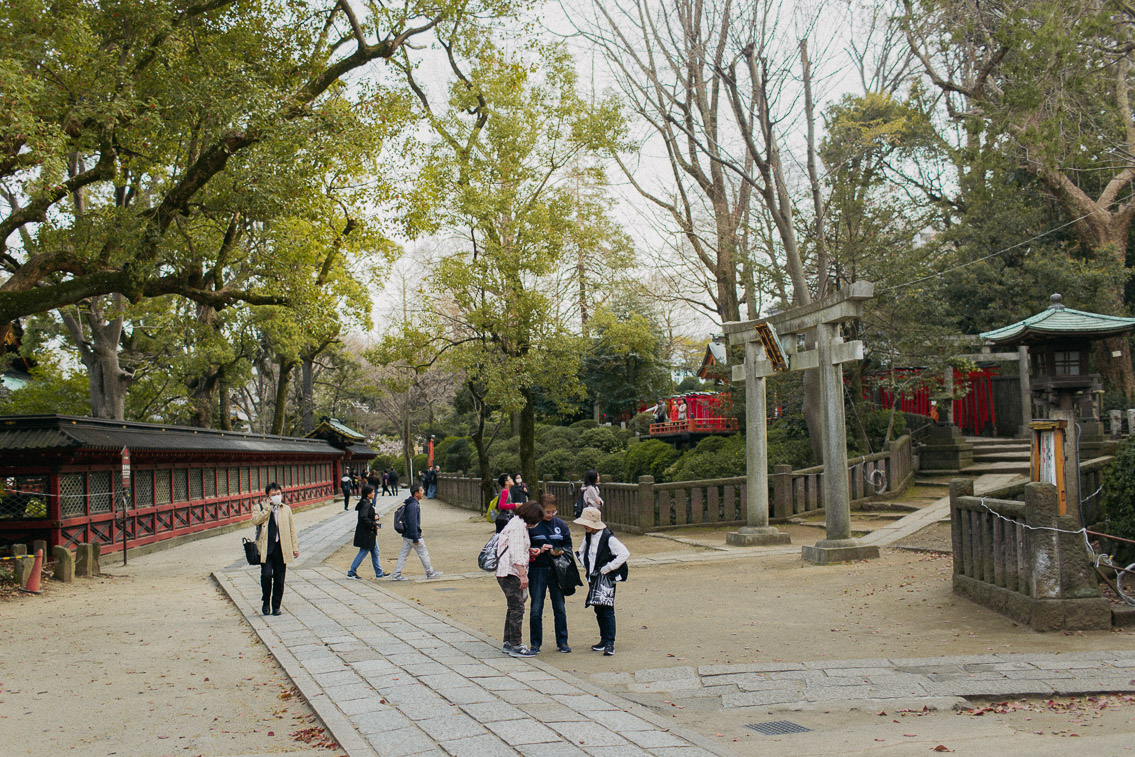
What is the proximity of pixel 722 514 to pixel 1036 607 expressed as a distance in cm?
1131

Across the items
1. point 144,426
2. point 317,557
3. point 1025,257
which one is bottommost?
point 317,557

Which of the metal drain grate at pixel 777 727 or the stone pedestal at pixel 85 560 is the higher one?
the metal drain grate at pixel 777 727

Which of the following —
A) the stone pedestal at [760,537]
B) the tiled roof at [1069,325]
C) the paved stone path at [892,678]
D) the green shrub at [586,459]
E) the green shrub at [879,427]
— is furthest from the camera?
the green shrub at [586,459]

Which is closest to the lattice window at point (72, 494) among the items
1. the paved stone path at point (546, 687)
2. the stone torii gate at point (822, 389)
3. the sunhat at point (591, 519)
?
the paved stone path at point (546, 687)

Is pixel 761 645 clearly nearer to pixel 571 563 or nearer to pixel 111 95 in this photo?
pixel 571 563

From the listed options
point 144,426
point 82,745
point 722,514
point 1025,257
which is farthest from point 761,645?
point 1025,257

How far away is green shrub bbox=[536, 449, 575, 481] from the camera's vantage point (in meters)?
28.1

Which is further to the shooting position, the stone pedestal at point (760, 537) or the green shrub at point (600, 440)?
the green shrub at point (600, 440)

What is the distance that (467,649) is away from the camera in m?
7.73

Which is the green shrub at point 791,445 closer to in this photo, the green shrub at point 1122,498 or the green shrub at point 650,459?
the green shrub at point 650,459

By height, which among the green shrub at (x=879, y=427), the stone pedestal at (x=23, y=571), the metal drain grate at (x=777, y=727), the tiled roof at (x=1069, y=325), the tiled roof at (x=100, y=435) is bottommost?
the stone pedestal at (x=23, y=571)

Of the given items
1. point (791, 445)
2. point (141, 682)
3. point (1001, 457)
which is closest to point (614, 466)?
point (791, 445)

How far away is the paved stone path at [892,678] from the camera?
5730 mm

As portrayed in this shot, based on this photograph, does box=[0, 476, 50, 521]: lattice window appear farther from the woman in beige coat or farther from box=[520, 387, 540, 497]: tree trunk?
box=[520, 387, 540, 497]: tree trunk
